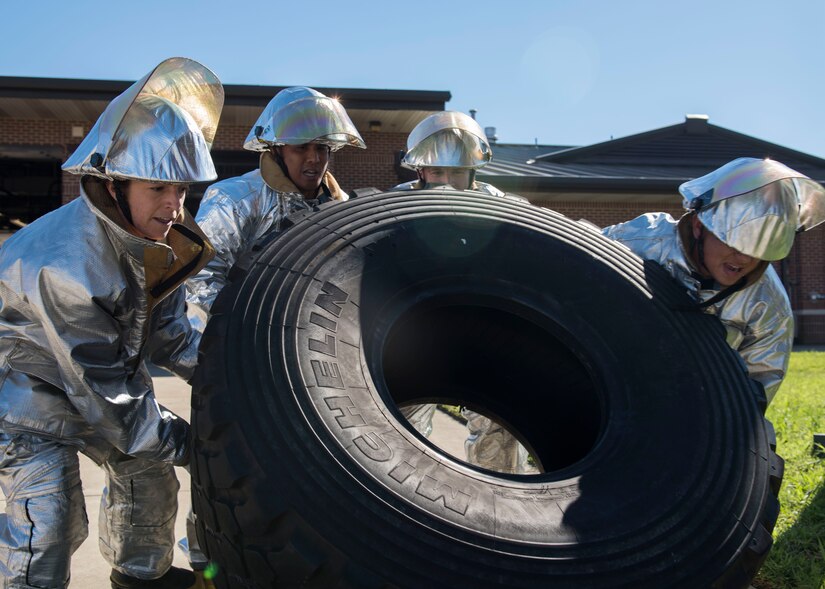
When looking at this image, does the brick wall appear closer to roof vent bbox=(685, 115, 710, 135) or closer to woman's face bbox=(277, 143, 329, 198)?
roof vent bbox=(685, 115, 710, 135)

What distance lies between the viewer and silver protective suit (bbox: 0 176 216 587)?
219cm

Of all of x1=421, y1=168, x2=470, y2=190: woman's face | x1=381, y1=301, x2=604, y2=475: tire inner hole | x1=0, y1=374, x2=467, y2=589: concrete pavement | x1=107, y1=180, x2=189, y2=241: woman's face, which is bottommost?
x1=0, y1=374, x2=467, y2=589: concrete pavement

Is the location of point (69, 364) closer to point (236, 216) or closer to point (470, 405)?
Answer: point (236, 216)

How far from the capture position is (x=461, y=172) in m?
4.25

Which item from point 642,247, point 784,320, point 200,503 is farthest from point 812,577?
point 200,503

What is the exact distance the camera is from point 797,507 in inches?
155

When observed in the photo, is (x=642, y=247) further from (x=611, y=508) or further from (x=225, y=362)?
(x=225, y=362)

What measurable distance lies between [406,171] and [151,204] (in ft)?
37.7

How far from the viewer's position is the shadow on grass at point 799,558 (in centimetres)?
306

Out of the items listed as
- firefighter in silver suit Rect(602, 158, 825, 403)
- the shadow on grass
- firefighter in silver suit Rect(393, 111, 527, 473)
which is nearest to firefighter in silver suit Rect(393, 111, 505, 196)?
firefighter in silver suit Rect(393, 111, 527, 473)

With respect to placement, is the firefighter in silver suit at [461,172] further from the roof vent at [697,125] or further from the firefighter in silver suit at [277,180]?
the roof vent at [697,125]

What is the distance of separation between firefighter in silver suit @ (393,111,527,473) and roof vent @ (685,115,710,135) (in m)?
18.6

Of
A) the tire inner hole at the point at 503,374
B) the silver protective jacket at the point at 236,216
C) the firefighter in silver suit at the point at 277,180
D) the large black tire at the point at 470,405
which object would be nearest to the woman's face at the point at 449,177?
the firefighter in silver suit at the point at 277,180

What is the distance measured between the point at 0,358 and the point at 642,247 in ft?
7.97
